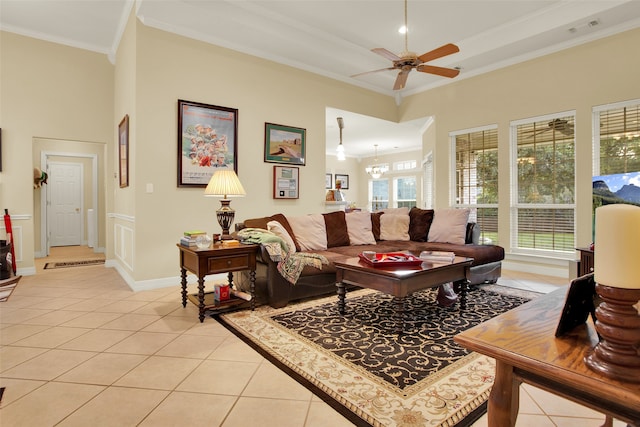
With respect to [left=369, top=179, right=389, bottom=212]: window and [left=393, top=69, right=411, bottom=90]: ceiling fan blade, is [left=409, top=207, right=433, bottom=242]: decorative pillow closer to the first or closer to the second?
[left=393, top=69, right=411, bottom=90]: ceiling fan blade

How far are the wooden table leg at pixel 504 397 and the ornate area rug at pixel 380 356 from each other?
27.3 inches

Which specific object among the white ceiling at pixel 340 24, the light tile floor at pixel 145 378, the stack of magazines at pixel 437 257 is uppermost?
the white ceiling at pixel 340 24

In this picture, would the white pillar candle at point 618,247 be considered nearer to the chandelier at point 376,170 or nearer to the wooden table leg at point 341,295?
the wooden table leg at point 341,295

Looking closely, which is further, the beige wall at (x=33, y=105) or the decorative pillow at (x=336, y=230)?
the beige wall at (x=33, y=105)

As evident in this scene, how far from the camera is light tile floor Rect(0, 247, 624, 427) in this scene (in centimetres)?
164

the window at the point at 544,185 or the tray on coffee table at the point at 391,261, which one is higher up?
the window at the point at 544,185

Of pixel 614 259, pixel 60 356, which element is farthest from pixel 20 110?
pixel 614 259

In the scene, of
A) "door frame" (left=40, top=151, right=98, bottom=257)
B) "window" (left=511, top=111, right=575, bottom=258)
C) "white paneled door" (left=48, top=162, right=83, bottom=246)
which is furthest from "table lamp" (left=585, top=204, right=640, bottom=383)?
"white paneled door" (left=48, top=162, right=83, bottom=246)

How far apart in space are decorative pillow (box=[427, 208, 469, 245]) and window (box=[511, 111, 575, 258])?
1.23 metres

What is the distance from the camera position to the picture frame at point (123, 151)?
4.43 metres

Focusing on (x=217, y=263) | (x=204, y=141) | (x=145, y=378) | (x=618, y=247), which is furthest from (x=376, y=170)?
(x=618, y=247)

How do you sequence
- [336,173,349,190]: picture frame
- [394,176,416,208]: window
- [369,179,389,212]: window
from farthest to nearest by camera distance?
[336,173,349,190]: picture frame, [369,179,389,212]: window, [394,176,416,208]: window

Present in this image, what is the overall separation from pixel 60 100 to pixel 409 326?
5672 mm

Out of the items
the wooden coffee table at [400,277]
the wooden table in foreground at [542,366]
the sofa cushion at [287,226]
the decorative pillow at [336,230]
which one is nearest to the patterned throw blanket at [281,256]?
the wooden coffee table at [400,277]
